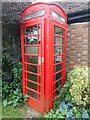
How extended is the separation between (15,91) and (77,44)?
2571 millimetres

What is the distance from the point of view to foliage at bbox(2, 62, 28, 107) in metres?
3.05

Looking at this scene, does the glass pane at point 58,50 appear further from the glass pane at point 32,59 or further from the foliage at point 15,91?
the foliage at point 15,91

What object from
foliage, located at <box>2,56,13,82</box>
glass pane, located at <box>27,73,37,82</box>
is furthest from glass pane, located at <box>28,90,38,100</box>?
foliage, located at <box>2,56,13,82</box>

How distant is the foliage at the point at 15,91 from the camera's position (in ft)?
10.0

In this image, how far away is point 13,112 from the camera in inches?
109

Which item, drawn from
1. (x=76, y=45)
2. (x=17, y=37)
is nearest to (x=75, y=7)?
(x=76, y=45)

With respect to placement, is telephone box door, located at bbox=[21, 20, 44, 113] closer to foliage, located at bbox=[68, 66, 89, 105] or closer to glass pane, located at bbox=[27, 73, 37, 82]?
glass pane, located at bbox=[27, 73, 37, 82]

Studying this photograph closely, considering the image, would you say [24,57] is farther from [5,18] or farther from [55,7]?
[55,7]

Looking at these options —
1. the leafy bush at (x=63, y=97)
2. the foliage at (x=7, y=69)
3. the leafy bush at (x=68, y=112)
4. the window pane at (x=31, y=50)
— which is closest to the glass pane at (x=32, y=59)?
the window pane at (x=31, y=50)

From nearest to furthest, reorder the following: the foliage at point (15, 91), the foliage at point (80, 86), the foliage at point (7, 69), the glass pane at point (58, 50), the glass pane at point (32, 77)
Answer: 1. the foliage at point (80, 86)
2. the glass pane at point (32, 77)
3. the glass pane at point (58, 50)
4. the foliage at point (15, 91)
5. the foliage at point (7, 69)

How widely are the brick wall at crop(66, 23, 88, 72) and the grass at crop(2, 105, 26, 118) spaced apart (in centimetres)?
203

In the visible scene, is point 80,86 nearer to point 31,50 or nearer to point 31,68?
point 31,68

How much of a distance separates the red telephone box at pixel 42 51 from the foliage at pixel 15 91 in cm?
22

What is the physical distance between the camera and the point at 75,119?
7.65 ft
